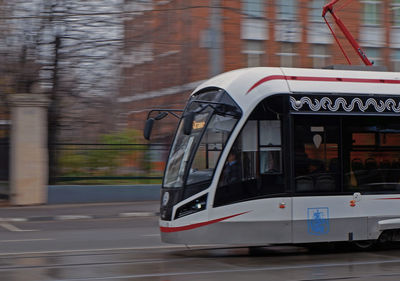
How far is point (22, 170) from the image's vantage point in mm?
19609

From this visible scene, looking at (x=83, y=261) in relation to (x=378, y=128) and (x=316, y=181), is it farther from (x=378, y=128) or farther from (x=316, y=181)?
(x=378, y=128)

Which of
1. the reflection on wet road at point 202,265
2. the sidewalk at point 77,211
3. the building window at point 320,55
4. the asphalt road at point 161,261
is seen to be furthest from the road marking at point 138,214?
the building window at point 320,55

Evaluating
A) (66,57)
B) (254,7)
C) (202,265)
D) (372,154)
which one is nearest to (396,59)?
(254,7)

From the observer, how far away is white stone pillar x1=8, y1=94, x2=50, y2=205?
1958 centimetres

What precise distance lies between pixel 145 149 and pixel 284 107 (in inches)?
445

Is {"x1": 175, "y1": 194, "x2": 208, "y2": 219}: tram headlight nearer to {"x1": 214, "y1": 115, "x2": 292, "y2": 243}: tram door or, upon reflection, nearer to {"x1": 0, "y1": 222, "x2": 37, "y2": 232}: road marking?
{"x1": 214, "y1": 115, "x2": 292, "y2": 243}: tram door

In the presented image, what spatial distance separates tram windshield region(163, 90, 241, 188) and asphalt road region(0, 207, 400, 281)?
1.21 m

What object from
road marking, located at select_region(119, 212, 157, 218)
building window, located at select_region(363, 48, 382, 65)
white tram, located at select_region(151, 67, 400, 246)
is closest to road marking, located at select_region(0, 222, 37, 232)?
road marking, located at select_region(119, 212, 157, 218)

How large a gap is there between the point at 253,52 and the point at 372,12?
265 inches

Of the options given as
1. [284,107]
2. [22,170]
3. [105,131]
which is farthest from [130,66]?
[284,107]

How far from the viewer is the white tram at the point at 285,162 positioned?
10125 mm

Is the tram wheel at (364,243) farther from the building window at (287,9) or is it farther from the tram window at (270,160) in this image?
the building window at (287,9)

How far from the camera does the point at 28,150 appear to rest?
19.8 m

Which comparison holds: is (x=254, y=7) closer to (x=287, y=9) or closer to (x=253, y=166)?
(x=287, y=9)
